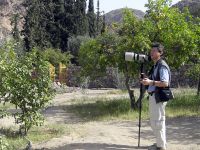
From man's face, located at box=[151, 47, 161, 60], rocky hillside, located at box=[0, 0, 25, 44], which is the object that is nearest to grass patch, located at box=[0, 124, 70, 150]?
man's face, located at box=[151, 47, 161, 60]

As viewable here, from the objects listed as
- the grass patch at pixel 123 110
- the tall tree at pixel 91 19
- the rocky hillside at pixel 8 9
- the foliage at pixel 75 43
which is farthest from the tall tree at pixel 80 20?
the rocky hillside at pixel 8 9

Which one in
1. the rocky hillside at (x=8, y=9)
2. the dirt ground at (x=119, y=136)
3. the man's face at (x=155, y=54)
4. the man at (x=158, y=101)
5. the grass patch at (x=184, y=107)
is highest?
the rocky hillside at (x=8, y=9)

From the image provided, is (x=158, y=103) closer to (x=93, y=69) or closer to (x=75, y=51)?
(x=93, y=69)

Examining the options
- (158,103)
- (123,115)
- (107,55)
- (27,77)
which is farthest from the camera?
(107,55)

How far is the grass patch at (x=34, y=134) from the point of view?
9.65 m

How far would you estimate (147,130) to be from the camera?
11.0 metres

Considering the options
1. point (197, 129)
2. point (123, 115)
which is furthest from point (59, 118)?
point (197, 129)

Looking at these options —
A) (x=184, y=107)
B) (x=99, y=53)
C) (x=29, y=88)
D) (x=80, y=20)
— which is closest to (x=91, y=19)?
(x=80, y=20)

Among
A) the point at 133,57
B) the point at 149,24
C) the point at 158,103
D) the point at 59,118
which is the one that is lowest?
the point at 59,118

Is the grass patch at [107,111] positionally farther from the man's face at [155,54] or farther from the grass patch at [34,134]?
the man's face at [155,54]

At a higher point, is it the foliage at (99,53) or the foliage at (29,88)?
the foliage at (99,53)

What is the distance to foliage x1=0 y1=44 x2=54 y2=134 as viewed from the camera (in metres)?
10.1

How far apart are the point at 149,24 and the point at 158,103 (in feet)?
20.2

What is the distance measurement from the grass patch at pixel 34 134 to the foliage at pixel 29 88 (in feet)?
0.99
